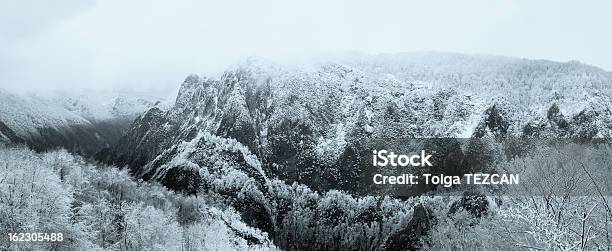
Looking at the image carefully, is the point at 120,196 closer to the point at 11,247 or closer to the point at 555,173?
the point at 11,247

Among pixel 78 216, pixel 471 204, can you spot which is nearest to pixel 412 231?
pixel 471 204

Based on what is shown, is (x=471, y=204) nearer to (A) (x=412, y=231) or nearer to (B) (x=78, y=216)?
(A) (x=412, y=231)

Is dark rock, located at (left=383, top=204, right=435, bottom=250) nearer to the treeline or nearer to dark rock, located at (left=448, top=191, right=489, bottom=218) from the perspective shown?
dark rock, located at (left=448, top=191, right=489, bottom=218)

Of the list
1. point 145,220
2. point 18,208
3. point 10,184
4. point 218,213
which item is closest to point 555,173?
point 18,208

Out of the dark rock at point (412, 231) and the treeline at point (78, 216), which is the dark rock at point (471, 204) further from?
the treeline at point (78, 216)

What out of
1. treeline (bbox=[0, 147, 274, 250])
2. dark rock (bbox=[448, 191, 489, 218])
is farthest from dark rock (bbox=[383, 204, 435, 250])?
treeline (bbox=[0, 147, 274, 250])

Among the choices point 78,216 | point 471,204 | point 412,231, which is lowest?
point 412,231

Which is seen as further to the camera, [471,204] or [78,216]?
[471,204]

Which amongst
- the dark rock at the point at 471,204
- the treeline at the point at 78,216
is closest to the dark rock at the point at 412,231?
the dark rock at the point at 471,204

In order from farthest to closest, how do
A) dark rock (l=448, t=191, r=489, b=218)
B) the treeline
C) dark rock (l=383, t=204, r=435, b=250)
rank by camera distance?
1. dark rock (l=383, t=204, r=435, b=250)
2. dark rock (l=448, t=191, r=489, b=218)
3. the treeline

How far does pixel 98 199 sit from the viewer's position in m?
92.1

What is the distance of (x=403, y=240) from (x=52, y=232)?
14915cm

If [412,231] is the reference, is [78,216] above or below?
above

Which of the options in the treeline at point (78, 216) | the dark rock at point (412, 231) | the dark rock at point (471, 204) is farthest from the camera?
the dark rock at point (412, 231)
